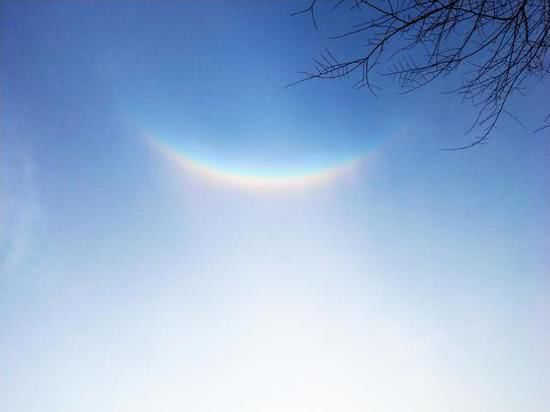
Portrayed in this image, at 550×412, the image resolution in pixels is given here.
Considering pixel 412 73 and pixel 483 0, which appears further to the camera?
pixel 412 73

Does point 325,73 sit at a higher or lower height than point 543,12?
lower

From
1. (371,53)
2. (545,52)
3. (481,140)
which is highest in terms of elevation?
(545,52)

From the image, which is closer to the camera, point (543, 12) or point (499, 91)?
point (543, 12)

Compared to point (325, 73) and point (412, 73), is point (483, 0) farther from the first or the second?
point (325, 73)

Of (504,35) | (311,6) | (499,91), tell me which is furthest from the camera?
(499,91)

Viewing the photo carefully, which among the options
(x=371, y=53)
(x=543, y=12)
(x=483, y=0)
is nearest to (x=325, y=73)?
(x=371, y=53)

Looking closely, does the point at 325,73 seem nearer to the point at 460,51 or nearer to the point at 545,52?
the point at 460,51

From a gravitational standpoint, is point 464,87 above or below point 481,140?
above

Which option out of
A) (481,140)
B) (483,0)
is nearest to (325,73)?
(483,0)

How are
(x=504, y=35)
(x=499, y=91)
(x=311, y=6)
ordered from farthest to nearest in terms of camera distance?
(x=499, y=91) → (x=504, y=35) → (x=311, y=6)
